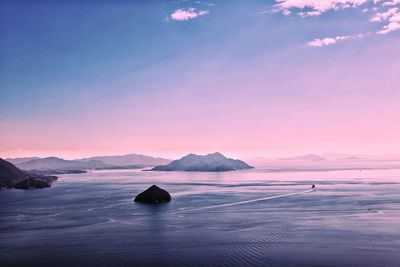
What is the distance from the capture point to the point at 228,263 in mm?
32188

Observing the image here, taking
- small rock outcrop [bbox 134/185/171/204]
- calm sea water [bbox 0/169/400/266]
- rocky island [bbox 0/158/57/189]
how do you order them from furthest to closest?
rocky island [bbox 0/158/57/189] → small rock outcrop [bbox 134/185/171/204] → calm sea water [bbox 0/169/400/266]

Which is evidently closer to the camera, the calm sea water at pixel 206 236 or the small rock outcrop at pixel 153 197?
the calm sea water at pixel 206 236

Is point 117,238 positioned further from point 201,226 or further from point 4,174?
point 4,174

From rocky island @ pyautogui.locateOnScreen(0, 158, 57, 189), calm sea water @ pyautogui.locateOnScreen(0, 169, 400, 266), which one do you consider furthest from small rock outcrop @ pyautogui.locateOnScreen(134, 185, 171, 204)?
rocky island @ pyautogui.locateOnScreen(0, 158, 57, 189)

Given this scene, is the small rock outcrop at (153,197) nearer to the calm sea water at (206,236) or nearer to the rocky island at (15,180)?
the calm sea water at (206,236)

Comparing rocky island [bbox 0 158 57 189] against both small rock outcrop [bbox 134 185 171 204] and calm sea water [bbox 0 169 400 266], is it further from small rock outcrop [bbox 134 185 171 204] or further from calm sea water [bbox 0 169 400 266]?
small rock outcrop [bbox 134 185 171 204]

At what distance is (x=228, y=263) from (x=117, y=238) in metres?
16.7

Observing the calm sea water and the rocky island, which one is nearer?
the calm sea water

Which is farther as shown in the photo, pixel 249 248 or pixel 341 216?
pixel 341 216

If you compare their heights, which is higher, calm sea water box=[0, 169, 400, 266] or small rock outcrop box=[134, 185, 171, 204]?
small rock outcrop box=[134, 185, 171, 204]

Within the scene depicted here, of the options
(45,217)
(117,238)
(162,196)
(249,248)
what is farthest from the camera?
(162,196)

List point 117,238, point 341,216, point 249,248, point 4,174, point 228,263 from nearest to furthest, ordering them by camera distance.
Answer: point 228,263, point 249,248, point 117,238, point 341,216, point 4,174

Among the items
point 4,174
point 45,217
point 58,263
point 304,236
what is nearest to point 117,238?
point 58,263

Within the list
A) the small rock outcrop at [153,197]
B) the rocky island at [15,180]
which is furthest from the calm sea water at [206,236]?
the rocky island at [15,180]
